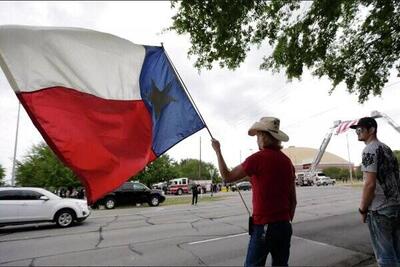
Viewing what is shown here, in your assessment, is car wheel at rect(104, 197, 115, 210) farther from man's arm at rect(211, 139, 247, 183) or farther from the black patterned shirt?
man's arm at rect(211, 139, 247, 183)

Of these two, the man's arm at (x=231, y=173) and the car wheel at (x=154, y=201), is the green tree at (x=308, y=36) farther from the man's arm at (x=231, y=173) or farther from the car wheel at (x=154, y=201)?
the car wheel at (x=154, y=201)

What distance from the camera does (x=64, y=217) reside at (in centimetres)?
1528

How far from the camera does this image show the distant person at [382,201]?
14.3ft

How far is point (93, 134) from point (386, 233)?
11.0 feet

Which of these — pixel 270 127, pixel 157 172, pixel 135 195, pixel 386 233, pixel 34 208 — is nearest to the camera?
pixel 270 127

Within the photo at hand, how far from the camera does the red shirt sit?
11.9 feet

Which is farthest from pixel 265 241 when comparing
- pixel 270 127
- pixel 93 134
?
pixel 93 134

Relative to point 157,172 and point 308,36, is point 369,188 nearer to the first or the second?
point 308,36

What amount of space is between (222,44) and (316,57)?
3.09 m

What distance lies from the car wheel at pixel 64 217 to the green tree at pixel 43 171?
23.0 metres

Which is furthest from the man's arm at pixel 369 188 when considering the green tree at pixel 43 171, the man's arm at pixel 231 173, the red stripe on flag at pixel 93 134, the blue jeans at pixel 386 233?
the green tree at pixel 43 171

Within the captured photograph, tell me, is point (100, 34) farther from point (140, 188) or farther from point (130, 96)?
point (140, 188)

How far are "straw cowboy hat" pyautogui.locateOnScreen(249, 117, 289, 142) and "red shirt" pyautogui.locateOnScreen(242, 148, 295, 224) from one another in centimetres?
23

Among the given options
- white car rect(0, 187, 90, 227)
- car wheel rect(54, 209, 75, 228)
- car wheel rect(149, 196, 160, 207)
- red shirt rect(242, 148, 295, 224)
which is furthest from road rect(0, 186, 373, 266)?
car wheel rect(149, 196, 160, 207)
